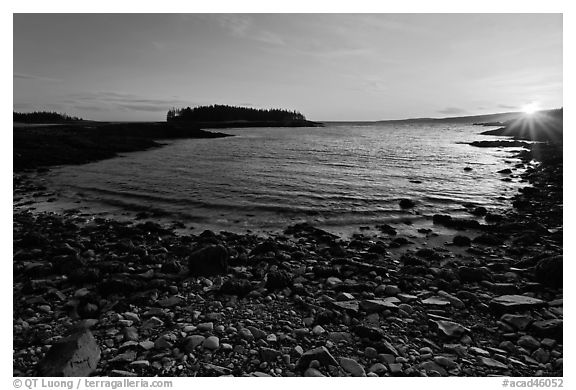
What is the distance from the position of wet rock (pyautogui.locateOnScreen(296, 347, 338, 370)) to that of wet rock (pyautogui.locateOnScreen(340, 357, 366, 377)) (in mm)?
118

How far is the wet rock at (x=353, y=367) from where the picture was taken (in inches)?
153

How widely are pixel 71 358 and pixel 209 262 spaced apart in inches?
118

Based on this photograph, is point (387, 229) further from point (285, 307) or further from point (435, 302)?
point (285, 307)

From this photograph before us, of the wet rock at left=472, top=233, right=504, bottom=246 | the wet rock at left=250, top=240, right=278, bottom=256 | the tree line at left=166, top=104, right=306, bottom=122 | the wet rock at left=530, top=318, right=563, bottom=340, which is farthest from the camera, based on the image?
the tree line at left=166, top=104, right=306, bottom=122

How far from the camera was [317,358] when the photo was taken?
396 cm

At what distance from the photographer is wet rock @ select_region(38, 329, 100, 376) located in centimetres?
371

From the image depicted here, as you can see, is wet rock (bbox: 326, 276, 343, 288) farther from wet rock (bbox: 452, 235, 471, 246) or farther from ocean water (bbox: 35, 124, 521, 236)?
wet rock (bbox: 452, 235, 471, 246)

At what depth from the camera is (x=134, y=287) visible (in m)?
5.67

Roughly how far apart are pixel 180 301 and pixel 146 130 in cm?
5963

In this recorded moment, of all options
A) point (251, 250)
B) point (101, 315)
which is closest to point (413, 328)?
point (251, 250)

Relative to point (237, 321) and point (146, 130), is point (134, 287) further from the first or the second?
point (146, 130)

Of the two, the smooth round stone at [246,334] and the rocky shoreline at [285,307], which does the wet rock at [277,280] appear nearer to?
the rocky shoreline at [285,307]

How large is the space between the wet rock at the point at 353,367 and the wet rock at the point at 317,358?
4.6 inches

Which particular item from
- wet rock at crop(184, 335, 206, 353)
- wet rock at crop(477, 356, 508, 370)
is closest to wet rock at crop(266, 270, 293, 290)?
wet rock at crop(184, 335, 206, 353)
